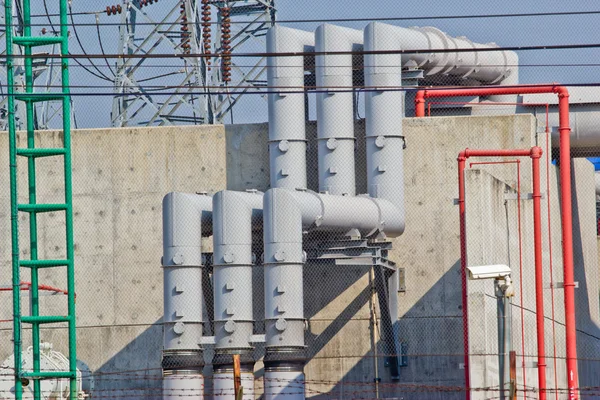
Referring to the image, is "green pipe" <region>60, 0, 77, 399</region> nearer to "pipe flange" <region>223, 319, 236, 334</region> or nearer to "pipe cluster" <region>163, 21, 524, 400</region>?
"pipe cluster" <region>163, 21, 524, 400</region>

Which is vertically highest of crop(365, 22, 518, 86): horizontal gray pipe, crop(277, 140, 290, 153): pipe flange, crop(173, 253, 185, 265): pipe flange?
crop(365, 22, 518, 86): horizontal gray pipe

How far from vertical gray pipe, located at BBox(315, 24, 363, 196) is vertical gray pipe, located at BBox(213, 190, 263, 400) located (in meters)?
2.88

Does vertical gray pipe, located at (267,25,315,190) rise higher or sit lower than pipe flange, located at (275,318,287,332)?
higher

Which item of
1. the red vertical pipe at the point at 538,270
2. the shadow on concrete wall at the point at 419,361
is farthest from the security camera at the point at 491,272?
the shadow on concrete wall at the point at 419,361

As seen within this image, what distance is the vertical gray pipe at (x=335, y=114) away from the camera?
86.3 ft

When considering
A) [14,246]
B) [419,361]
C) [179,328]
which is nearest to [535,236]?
[419,361]

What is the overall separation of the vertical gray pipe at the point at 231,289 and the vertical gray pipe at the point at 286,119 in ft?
8.95

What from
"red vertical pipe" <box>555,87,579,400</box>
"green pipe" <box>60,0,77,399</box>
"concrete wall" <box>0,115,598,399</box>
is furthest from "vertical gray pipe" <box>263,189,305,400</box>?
"red vertical pipe" <box>555,87,579,400</box>

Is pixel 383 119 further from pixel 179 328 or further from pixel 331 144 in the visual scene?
pixel 179 328

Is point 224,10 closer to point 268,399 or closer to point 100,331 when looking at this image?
point 100,331

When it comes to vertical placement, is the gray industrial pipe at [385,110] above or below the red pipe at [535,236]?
above

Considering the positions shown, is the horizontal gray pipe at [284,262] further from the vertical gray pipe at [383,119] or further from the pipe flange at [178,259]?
the vertical gray pipe at [383,119]

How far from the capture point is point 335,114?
86.9ft

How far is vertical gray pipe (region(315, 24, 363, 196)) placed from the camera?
86.3 ft
